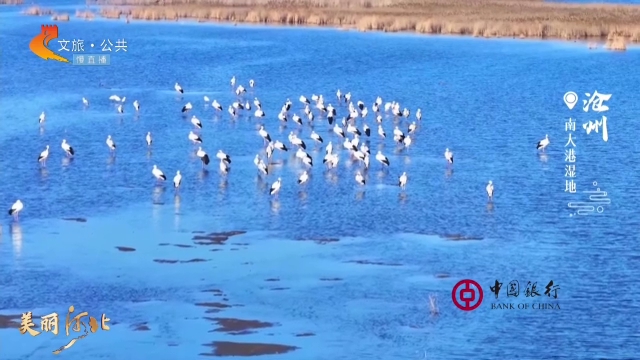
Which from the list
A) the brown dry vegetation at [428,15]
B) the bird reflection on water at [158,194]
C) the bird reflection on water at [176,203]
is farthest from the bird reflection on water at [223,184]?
the brown dry vegetation at [428,15]

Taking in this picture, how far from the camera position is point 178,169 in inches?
1275

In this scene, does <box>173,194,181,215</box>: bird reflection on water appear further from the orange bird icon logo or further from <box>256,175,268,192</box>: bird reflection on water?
the orange bird icon logo

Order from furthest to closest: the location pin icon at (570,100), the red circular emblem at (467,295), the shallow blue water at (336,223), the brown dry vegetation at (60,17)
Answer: the brown dry vegetation at (60,17) < the location pin icon at (570,100) < the red circular emblem at (467,295) < the shallow blue water at (336,223)

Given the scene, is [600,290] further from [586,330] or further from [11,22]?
[11,22]

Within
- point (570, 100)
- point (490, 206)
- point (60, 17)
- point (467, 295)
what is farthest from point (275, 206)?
point (60, 17)

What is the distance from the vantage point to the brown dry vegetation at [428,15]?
203ft

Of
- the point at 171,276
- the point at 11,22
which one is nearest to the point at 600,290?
the point at 171,276

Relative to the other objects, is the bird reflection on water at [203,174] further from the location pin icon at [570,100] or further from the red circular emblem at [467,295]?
the location pin icon at [570,100]

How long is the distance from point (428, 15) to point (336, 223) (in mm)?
43232

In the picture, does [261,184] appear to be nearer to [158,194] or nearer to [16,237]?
[158,194]

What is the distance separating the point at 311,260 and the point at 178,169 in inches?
372

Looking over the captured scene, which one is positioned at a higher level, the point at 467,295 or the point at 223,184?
the point at 223,184

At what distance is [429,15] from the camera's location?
224 ft

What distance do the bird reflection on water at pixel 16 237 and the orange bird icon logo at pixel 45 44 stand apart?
32.1m
